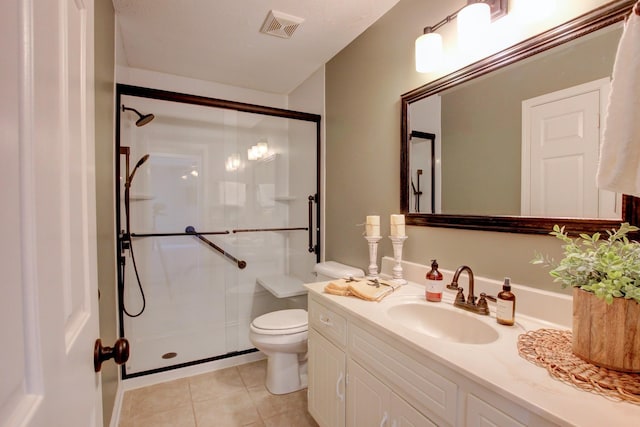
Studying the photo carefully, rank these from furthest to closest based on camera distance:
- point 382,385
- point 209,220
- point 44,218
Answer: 1. point 209,220
2. point 382,385
3. point 44,218

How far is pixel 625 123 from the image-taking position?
793 millimetres

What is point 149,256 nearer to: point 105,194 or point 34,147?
point 105,194

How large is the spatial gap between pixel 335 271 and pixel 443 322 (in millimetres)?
925

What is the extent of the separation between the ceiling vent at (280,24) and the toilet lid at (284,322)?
1.94 m

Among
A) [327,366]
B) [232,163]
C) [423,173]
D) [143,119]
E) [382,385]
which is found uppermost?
[143,119]

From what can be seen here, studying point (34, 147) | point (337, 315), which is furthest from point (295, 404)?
point (34, 147)

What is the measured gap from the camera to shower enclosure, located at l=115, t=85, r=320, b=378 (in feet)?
8.45

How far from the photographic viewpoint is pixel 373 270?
1.89 metres

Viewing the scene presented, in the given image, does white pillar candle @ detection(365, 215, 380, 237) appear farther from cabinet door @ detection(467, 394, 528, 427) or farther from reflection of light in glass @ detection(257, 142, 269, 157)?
reflection of light in glass @ detection(257, 142, 269, 157)

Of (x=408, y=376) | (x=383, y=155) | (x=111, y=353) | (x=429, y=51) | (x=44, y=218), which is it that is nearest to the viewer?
(x=44, y=218)

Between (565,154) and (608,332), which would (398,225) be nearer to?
(565,154)

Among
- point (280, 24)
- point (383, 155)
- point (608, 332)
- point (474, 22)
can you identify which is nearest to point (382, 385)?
point (608, 332)

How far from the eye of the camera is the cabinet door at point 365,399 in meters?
1.17

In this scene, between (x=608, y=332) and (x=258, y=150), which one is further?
(x=258, y=150)
